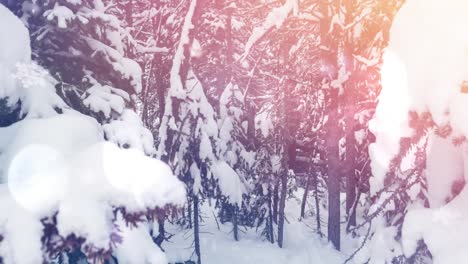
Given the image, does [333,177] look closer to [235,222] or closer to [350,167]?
[350,167]

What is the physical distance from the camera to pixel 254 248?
15.4m

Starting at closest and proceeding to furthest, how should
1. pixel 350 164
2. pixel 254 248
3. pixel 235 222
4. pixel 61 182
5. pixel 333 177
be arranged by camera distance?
pixel 61 182 → pixel 333 177 → pixel 254 248 → pixel 350 164 → pixel 235 222

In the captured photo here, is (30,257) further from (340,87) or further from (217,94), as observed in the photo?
(217,94)

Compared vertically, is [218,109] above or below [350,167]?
above

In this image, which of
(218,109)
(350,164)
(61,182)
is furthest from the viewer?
(218,109)

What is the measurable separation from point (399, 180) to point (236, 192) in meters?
7.94

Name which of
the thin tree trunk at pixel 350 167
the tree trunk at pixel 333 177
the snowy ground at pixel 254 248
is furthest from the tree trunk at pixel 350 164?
the snowy ground at pixel 254 248

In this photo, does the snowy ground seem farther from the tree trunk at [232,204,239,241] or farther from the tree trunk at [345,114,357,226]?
the tree trunk at [345,114,357,226]

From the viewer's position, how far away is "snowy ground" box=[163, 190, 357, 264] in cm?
1398

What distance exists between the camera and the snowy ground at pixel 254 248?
13984 mm

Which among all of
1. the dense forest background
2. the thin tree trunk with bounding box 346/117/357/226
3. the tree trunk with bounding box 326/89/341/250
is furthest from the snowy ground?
the thin tree trunk with bounding box 346/117/357/226

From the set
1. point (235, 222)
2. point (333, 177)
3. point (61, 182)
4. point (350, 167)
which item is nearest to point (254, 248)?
point (235, 222)

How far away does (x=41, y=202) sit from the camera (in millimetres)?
3814

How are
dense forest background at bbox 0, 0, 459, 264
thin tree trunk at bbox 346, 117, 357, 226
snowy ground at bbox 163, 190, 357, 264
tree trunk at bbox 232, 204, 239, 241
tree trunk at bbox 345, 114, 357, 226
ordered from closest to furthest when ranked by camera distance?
dense forest background at bbox 0, 0, 459, 264 < snowy ground at bbox 163, 190, 357, 264 < tree trunk at bbox 345, 114, 357, 226 < thin tree trunk at bbox 346, 117, 357, 226 < tree trunk at bbox 232, 204, 239, 241
